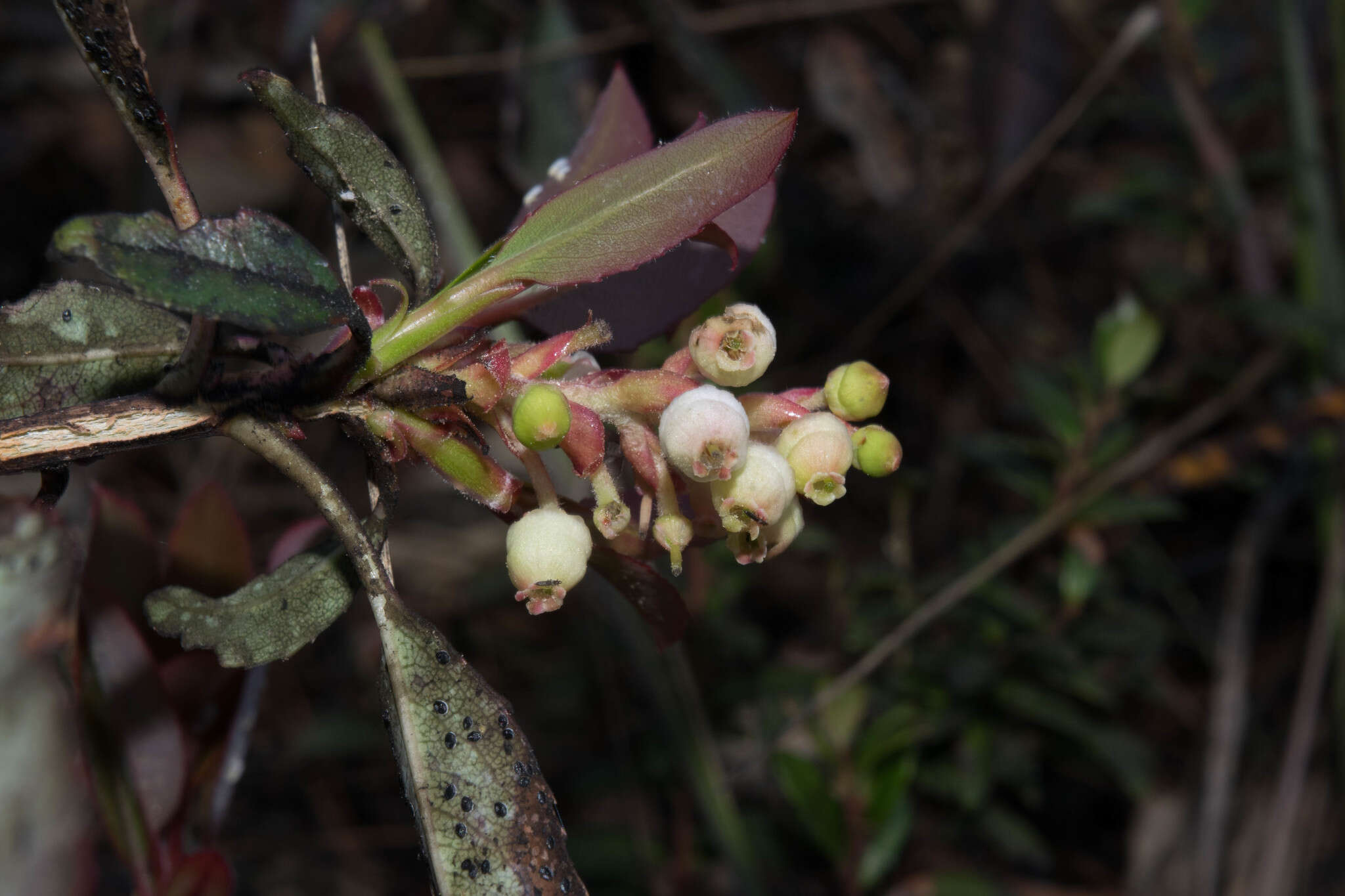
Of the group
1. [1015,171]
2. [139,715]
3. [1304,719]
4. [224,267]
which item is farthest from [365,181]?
[1304,719]

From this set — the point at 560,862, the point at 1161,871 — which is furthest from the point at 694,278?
the point at 1161,871

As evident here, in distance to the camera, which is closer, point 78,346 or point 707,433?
point 707,433

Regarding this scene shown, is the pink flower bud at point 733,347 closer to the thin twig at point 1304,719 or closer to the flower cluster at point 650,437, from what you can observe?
the flower cluster at point 650,437

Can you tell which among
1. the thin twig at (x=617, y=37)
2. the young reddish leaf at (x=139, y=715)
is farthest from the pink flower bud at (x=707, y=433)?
the thin twig at (x=617, y=37)

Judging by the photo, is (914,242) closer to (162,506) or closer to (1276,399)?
(1276,399)

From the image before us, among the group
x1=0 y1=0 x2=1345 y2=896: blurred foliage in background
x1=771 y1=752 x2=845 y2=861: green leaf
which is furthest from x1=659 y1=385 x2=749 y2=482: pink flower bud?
x1=771 y1=752 x2=845 y2=861: green leaf

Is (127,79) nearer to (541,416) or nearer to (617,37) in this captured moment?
(541,416)

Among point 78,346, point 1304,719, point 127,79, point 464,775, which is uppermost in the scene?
point 127,79
